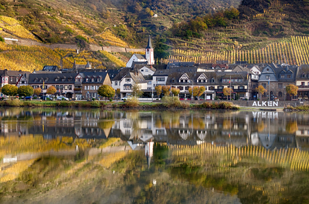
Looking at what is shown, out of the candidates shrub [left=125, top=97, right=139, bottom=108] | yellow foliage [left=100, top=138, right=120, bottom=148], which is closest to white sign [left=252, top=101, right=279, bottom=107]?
shrub [left=125, top=97, right=139, bottom=108]

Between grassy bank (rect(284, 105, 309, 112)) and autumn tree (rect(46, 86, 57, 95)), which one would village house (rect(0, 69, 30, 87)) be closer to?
Answer: autumn tree (rect(46, 86, 57, 95))

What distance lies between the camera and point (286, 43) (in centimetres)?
12544

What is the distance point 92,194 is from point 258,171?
26.7 ft

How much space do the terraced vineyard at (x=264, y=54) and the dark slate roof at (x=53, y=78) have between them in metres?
41.8

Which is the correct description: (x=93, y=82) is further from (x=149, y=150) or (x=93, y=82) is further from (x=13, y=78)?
(x=149, y=150)

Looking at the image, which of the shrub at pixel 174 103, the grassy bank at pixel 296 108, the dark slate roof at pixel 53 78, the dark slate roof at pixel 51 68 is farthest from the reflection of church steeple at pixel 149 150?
the dark slate roof at pixel 51 68

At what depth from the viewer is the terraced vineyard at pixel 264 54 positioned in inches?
4409

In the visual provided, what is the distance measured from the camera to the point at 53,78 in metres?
90.4

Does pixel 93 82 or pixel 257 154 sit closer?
pixel 257 154

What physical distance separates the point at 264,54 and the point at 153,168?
106393mm

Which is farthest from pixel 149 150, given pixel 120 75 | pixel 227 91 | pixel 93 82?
pixel 120 75

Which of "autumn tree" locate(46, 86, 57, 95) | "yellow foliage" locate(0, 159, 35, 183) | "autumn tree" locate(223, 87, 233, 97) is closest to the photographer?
"yellow foliage" locate(0, 159, 35, 183)

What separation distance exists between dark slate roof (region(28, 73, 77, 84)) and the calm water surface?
203 ft

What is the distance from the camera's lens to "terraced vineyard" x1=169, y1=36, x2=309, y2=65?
11200cm
